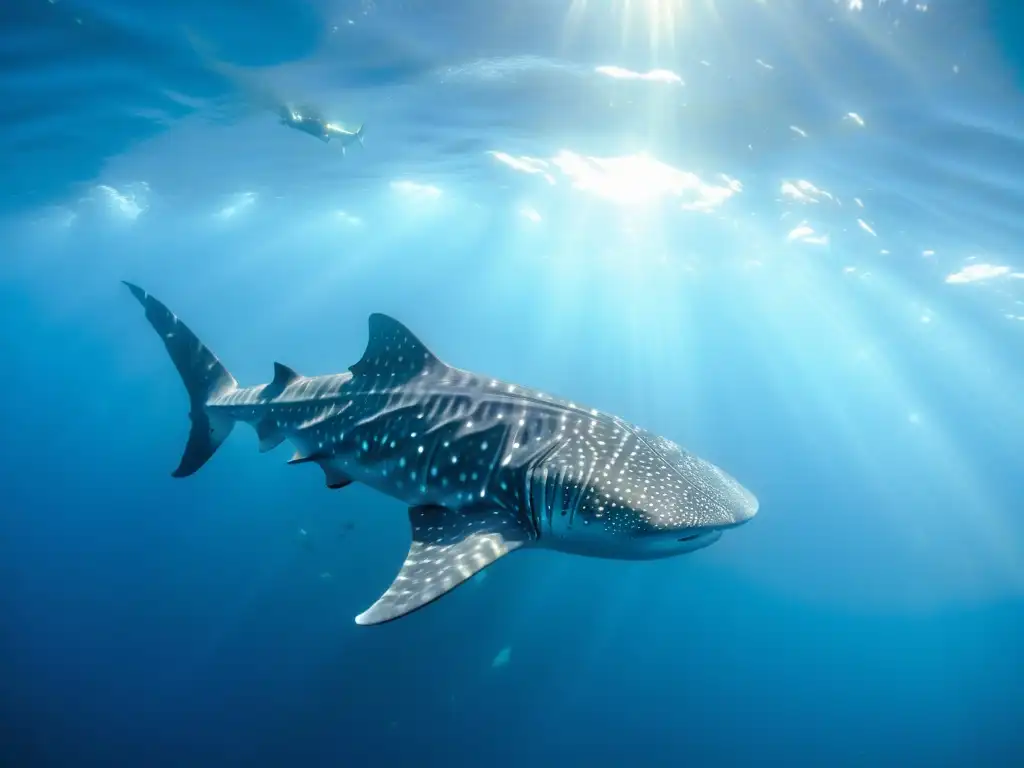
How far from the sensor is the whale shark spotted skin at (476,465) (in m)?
3.57

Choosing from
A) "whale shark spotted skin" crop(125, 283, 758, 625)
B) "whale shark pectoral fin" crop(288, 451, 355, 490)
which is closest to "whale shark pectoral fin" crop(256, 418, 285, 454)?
"whale shark spotted skin" crop(125, 283, 758, 625)

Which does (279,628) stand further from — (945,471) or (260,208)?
(945,471)

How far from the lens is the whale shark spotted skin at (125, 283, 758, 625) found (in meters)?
3.57

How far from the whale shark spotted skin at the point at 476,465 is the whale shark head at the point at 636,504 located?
1 cm

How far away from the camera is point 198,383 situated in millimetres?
6797

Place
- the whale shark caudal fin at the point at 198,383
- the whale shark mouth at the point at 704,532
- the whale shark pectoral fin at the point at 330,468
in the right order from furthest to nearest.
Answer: the whale shark caudal fin at the point at 198,383 < the whale shark pectoral fin at the point at 330,468 < the whale shark mouth at the point at 704,532

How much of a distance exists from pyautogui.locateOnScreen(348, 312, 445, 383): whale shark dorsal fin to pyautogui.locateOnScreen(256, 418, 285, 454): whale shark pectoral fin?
1.35 metres

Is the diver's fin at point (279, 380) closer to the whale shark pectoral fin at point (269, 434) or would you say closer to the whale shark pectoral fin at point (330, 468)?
the whale shark pectoral fin at point (269, 434)

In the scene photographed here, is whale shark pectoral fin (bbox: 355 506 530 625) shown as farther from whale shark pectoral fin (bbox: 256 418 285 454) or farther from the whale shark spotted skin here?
whale shark pectoral fin (bbox: 256 418 285 454)

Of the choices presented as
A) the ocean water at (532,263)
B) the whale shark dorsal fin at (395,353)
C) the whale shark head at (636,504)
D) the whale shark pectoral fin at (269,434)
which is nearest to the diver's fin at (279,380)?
the whale shark pectoral fin at (269,434)

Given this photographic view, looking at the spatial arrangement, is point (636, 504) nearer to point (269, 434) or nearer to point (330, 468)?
point (330, 468)

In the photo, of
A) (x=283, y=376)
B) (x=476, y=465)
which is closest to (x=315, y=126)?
(x=283, y=376)

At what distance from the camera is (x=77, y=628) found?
2167 centimetres

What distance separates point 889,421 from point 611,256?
65.7 meters
